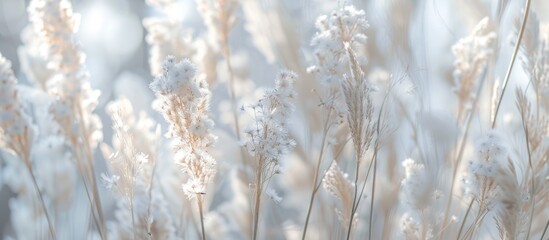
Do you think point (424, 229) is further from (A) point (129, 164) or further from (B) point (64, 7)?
(B) point (64, 7)

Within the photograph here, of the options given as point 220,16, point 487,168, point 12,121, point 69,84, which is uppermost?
point 220,16

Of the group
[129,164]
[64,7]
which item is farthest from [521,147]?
[64,7]

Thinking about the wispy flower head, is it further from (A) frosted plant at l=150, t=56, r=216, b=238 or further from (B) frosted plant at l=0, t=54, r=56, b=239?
(A) frosted plant at l=150, t=56, r=216, b=238

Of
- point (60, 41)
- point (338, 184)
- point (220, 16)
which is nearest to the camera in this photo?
point (338, 184)

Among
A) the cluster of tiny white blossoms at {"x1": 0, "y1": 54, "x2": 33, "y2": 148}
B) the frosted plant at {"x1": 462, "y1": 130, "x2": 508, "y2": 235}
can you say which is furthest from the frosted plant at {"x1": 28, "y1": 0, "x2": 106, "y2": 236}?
the frosted plant at {"x1": 462, "y1": 130, "x2": 508, "y2": 235}

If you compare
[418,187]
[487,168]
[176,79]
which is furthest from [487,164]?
[176,79]

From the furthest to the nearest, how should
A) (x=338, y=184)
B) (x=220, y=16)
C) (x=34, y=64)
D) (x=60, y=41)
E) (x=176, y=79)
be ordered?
(x=34, y=64) → (x=220, y=16) → (x=60, y=41) → (x=338, y=184) → (x=176, y=79)

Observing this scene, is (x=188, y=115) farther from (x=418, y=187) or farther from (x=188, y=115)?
(x=418, y=187)
